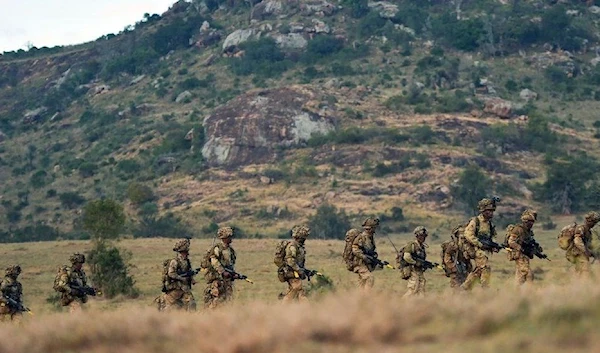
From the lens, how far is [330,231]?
164 ft

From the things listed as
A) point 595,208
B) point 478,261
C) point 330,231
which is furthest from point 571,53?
point 478,261

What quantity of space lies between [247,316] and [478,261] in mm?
8271

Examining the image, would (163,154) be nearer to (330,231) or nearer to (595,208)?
(330,231)

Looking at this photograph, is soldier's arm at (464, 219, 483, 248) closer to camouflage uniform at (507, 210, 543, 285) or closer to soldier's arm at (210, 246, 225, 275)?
camouflage uniform at (507, 210, 543, 285)

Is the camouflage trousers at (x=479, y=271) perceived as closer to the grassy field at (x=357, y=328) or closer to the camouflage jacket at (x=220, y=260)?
the camouflage jacket at (x=220, y=260)

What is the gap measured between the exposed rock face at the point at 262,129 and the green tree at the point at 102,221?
81.5 feet

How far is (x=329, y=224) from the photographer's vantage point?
50156 millimetres

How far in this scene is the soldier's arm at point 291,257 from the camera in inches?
682

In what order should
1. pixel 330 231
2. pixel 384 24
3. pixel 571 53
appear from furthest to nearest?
1. pixel 384 24
2. pixel 571 53
3. pixel 330 231

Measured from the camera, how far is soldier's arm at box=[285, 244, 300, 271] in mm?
17312

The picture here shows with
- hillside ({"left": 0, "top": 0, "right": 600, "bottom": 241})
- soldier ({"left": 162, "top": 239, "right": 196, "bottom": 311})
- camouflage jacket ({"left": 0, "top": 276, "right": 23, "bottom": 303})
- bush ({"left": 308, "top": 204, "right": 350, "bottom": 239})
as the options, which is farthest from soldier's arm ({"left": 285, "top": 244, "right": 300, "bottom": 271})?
hillside ({"left": 0, "top": 0, "right": 600, "bottom": 241})

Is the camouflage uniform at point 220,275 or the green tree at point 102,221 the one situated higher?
the green tree at point 102,221

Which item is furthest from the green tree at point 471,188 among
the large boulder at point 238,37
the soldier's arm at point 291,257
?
the large boulder at point 238,37

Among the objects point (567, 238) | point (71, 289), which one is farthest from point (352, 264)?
point (71, 289)
